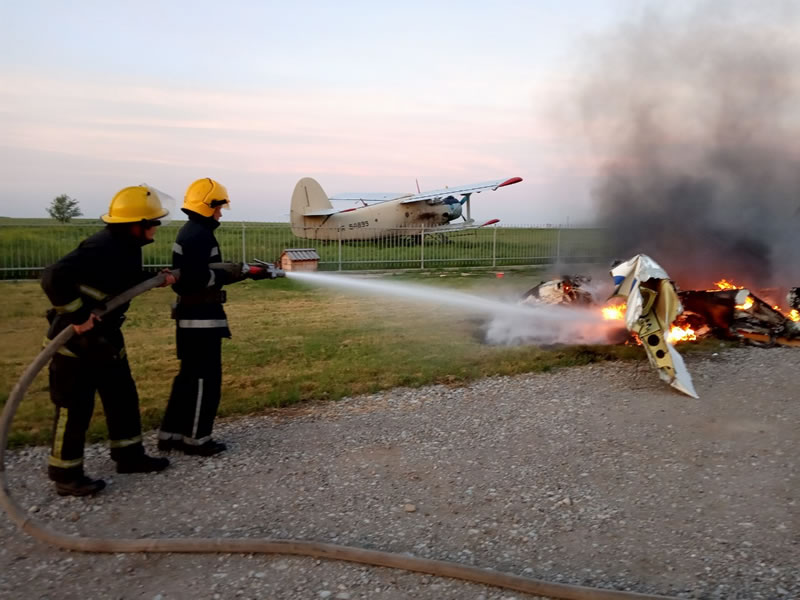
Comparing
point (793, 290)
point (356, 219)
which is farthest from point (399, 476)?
point (356, 219)

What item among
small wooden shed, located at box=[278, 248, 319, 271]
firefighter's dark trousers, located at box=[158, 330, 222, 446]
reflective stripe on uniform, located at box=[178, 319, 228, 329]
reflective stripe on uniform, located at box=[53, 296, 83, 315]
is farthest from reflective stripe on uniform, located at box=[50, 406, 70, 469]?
small wooden shed, located at box=[278, 248, 319, 271]

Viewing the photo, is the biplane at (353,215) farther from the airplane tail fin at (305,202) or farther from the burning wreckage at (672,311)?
the burning wreckage at (672,311)

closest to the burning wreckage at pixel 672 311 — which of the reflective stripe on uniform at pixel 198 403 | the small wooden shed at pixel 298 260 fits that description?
the reflective stripe on uniform at pixel 198 403

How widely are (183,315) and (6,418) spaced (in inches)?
52.5

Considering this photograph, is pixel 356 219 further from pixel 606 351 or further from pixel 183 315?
pixel 183 315

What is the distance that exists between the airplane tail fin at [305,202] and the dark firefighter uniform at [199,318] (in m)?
21.9

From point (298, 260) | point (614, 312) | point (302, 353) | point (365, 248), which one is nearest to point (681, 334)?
point (614, 312)

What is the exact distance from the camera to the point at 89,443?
197 inches

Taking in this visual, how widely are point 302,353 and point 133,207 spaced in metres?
4.24

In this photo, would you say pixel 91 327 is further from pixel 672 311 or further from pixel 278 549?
pixel 672 311

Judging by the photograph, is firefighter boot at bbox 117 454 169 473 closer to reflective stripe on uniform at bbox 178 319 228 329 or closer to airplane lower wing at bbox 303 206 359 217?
reflective stripe on uniform at bbox 178 319 228 329

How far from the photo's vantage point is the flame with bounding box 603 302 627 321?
896 centimetres

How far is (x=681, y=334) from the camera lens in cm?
901

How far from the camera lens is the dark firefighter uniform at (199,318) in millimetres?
4613
